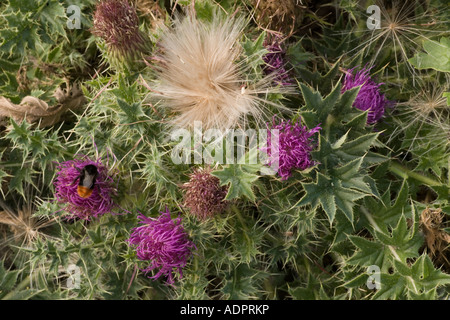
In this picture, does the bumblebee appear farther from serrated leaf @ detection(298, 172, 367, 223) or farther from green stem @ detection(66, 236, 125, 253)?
serrated leaf @ detection(298, 172, 367, 223)

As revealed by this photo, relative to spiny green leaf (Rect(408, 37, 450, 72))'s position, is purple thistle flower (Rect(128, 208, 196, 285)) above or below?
below

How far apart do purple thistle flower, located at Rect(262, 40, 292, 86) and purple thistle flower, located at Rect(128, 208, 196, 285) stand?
3.48 ft

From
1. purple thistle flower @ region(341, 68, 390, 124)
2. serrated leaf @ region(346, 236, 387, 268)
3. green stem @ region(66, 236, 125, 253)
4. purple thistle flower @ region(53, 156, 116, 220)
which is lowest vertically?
serrated leaf @ region(346, 236, 387, 268)

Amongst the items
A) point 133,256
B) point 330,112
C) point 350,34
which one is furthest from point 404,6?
point 133,256

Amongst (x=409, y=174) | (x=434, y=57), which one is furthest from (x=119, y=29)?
(x=409, y=174)

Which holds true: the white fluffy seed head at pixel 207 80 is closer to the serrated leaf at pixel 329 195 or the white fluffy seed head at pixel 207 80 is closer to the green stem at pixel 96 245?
the serrated leaf at pixel 329 195

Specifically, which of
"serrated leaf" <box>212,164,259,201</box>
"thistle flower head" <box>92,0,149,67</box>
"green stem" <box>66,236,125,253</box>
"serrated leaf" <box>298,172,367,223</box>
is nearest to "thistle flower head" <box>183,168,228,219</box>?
"serrated leaf" <box>212,164,259,201</box>

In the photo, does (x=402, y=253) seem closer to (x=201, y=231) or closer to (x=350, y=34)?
(x=201, y=231)

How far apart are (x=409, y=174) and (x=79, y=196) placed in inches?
84.8

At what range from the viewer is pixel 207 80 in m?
2.90

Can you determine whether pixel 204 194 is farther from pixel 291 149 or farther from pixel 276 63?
pixel 276 63

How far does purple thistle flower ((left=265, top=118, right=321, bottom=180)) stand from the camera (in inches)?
107

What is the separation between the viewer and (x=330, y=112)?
113 inches
